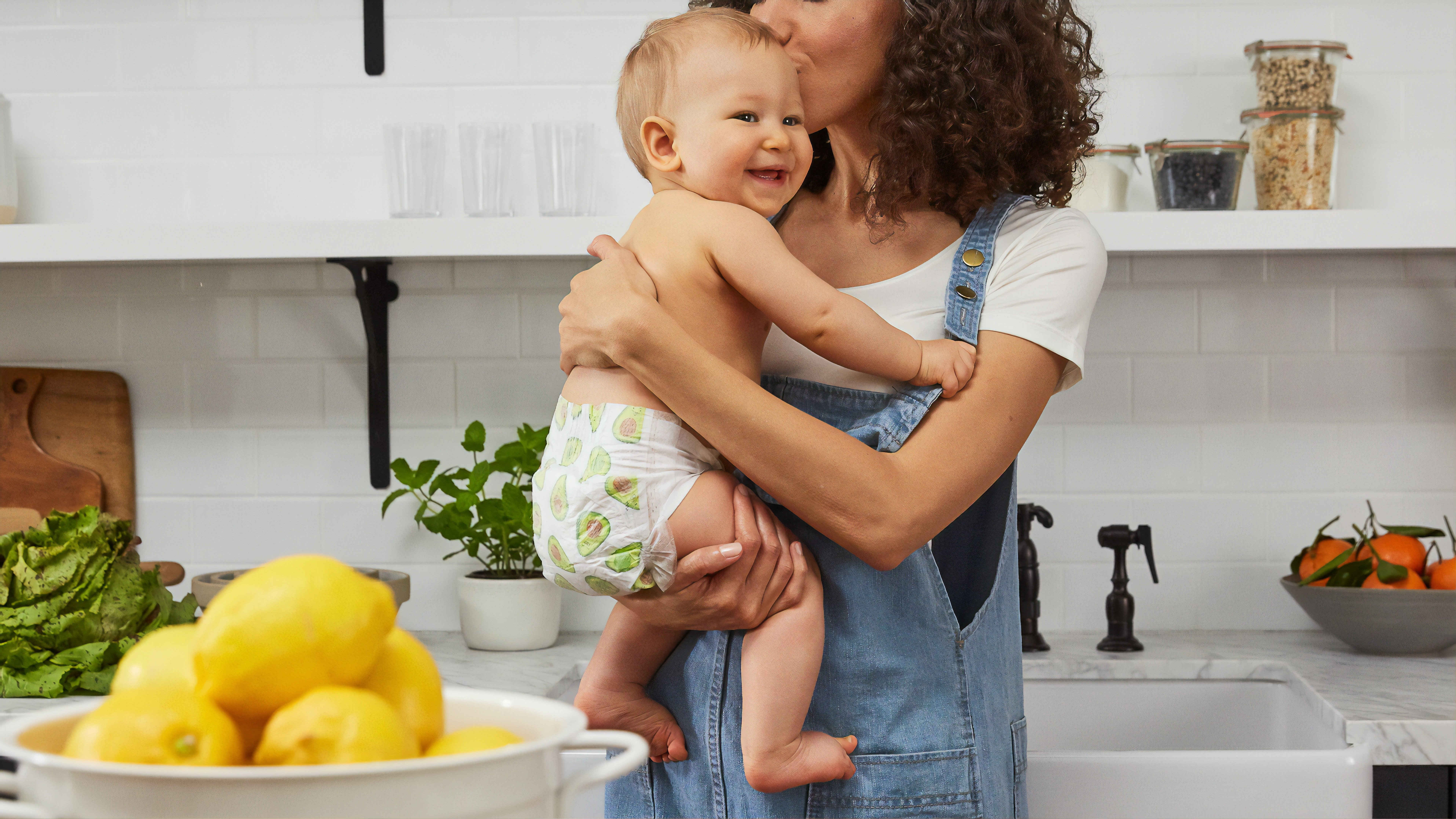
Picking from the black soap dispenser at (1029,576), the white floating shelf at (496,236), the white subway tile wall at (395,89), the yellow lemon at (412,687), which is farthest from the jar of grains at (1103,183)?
the yellow lemon at (412,687)

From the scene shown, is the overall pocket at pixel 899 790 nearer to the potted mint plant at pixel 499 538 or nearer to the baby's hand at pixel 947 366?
the baby's hand at pixel 947 366

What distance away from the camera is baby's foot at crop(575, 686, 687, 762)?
0.96 metres

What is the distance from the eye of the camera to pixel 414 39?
1897 mm

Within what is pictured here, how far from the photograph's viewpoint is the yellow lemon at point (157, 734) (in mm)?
347

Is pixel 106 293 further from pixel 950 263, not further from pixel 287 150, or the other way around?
pixel 950 263

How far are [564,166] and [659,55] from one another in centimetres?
79

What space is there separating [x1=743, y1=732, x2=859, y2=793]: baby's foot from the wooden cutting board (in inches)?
59.4

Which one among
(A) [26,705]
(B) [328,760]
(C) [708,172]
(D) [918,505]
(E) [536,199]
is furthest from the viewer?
(E) [536,199]

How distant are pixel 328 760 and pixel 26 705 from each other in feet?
4.50

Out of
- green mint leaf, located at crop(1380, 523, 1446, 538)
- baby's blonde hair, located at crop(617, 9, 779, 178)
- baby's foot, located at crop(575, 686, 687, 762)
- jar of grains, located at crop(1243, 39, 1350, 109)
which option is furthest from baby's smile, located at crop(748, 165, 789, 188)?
green mint leaf, located at crop(1380, 523, 1446, 538)

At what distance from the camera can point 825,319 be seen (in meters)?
0.88

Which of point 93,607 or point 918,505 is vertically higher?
point 918,505

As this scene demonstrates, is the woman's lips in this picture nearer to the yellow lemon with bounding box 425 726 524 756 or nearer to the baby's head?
the baby's head

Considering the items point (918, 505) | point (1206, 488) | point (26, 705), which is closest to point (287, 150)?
point (26, 705)
